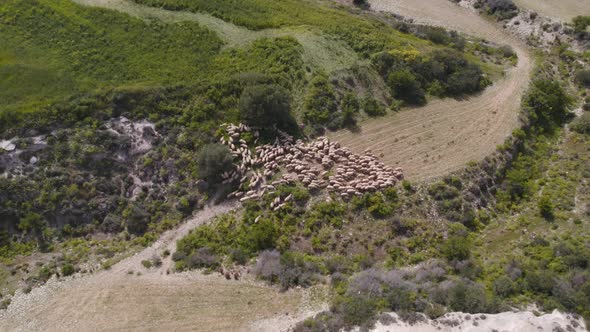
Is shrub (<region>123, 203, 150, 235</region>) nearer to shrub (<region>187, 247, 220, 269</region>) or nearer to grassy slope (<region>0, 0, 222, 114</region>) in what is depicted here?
shrub (<region>187, 247, 220, 269</region>)

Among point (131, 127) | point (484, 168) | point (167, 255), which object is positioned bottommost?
point (167, 255)

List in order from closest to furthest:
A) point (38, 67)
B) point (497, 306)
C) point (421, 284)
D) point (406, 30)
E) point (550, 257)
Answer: point (497, 306) < point (421, 284) < point (550, 257) < point (38, 67) < point (406, 30)

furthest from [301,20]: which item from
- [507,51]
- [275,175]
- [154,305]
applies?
[154,305]

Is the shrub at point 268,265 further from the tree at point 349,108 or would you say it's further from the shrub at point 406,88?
the shrub at point 406,88

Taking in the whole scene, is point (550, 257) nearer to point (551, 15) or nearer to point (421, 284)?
point (421, 284)

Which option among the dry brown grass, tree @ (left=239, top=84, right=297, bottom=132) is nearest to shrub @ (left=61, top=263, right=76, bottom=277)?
the dry brown grass

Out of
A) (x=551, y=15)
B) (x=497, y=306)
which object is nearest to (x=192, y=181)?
(x=497, y=306)
